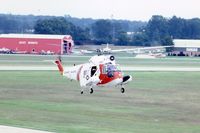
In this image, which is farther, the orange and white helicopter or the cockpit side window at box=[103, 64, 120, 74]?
the cockpit side window at box=[103, 64, 120, 74]

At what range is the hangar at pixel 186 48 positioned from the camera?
527ft

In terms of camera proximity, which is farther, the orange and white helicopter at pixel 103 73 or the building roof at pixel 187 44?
the building roof at pixel 187 44

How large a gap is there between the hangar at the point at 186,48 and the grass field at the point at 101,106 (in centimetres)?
9655

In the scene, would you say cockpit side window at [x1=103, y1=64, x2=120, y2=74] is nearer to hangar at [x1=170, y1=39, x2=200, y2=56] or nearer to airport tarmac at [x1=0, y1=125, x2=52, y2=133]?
airport tarmac at [x1=0, y1=125, x2=52, y2=133]

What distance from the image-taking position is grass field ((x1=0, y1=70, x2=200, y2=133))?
106 feet

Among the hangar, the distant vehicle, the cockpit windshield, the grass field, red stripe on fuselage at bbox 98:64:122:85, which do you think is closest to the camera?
the grass field

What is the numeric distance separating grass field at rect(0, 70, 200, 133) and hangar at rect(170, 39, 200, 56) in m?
96.6

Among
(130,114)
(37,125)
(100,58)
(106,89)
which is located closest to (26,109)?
(130,114)

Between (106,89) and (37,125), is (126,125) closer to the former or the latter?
(37,125)

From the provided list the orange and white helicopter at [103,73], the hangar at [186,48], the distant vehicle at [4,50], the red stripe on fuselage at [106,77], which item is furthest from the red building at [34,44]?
the red stripe on fuselage at [106,77]

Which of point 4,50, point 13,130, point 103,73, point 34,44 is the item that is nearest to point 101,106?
point 103,73

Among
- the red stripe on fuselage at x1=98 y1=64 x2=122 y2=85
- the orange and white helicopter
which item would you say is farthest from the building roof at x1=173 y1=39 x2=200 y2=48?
the red stripe on fuselage at x1=98 y1=64 x2=122 y2=85

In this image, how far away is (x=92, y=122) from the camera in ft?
110

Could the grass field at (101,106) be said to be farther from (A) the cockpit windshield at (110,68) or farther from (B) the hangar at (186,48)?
(B) the hangar at (186,48)
